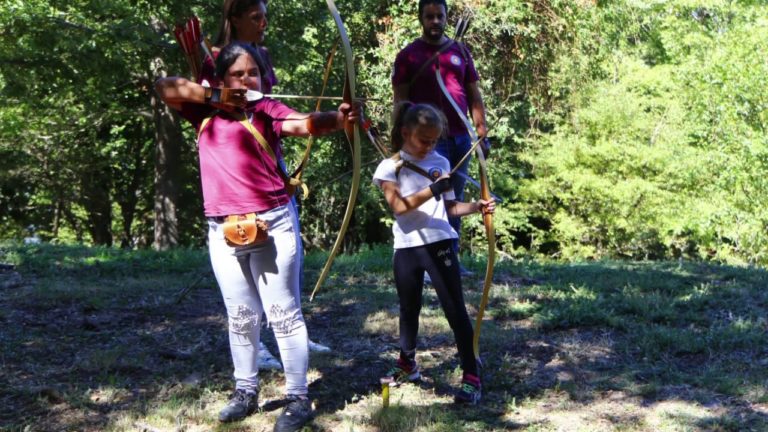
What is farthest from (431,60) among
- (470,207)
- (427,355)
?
(427,355)

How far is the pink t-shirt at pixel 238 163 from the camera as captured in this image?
3457 millimetres

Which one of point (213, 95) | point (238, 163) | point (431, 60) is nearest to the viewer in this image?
point (213, 95)

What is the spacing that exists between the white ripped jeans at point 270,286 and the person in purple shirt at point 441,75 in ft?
6.04

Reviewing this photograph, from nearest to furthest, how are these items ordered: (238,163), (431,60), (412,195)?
(238,163)
(412,195)
(431,60)

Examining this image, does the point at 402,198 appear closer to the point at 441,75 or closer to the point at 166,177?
the point at 441,75

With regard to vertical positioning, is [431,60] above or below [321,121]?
above

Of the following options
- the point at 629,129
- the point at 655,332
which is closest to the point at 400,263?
the point at 655,332

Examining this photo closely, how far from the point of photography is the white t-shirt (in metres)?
3.79

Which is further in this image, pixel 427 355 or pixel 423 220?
pixel 427 355

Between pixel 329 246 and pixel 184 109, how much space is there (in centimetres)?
1560

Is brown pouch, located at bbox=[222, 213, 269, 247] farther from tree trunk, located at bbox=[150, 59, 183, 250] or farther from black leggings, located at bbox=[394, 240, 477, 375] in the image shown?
tree trunk, located at bbox=[150, 59, 183, 250]

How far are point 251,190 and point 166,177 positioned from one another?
13.7 metres

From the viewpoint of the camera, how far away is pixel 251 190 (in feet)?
11.3

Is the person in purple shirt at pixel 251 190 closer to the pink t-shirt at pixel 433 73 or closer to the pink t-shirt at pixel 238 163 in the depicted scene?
the pink t-shirt at pixel 238 163
